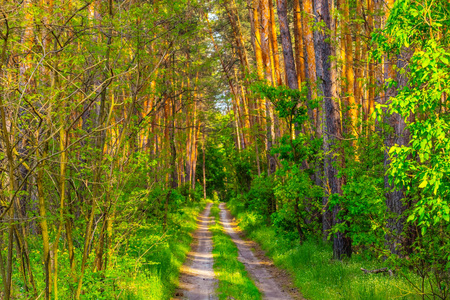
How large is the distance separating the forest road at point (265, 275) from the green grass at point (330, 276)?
9.2 inches

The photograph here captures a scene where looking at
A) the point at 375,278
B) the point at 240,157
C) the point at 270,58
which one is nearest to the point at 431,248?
the point at 375,278

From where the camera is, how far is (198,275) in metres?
11.1

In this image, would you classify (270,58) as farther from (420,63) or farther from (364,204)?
(420,63)

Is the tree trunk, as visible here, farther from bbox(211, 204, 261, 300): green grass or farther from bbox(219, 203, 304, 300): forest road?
bbox(211, 204, 261, 300): green grass

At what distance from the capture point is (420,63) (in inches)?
160

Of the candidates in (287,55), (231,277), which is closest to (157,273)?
(231,277)

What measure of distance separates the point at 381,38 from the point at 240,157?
21.6 m

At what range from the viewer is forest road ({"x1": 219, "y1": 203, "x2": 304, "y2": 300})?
29.5 ft

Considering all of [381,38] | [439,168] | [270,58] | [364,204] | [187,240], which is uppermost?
[270,58]

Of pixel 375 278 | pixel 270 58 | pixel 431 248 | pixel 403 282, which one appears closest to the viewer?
pixel 431 248

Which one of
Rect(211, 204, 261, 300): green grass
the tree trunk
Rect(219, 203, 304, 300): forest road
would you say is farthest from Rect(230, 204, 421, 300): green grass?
the tree trunk

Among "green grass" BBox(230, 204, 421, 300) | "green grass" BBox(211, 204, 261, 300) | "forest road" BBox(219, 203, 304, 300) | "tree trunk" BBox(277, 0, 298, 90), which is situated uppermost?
"tree trunk" BBox(277, 0, 298, 90)

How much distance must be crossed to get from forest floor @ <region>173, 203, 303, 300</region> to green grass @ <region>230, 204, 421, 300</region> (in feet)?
1.08

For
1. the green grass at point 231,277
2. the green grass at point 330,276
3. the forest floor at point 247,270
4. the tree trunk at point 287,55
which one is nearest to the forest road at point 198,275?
the forest floor at point 247,270
